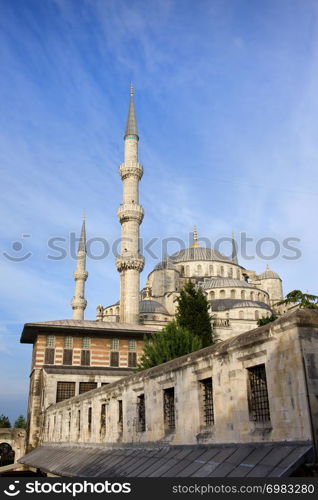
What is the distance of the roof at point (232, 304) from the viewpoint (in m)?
54.2

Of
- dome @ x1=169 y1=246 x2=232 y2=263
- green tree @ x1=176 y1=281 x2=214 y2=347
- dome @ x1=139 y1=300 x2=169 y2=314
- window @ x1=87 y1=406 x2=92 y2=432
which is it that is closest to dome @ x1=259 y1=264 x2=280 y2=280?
dome @ x1=169 y1=246 x2=232 y2=263

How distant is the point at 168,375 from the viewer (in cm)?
1191

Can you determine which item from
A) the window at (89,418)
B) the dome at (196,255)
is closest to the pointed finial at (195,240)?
the dome at (196,255)

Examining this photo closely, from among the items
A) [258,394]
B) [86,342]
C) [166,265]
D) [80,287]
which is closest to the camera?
[258,394]

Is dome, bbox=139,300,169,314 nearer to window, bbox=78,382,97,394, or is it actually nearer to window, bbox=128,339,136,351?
window, bbox=128,339,136,351

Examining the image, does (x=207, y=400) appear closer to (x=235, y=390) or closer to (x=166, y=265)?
(x=235, y=390)

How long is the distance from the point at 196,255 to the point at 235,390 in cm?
6417

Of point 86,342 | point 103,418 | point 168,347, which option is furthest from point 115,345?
point 103,418

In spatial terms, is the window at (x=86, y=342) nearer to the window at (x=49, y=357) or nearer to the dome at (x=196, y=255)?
the window at (x=49, y=357)

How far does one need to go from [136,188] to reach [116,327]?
61.4ft

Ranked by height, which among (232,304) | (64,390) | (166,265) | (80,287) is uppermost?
(166,265)

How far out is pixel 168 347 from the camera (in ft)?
85.4
